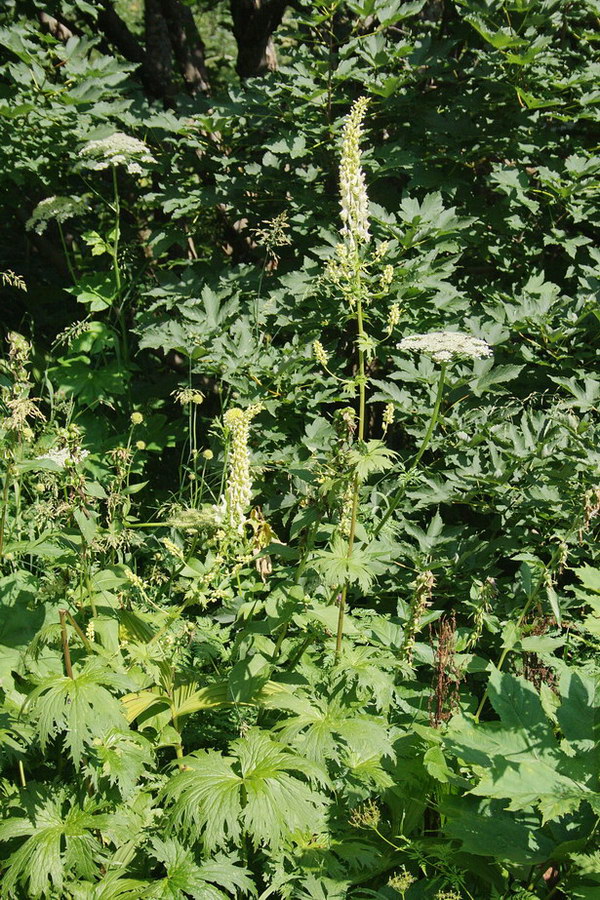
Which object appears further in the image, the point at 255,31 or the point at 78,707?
the point at 255,31

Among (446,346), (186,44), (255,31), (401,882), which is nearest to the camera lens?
(401,882)

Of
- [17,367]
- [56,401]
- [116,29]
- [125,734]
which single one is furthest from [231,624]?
[116,29]

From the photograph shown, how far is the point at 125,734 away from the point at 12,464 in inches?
34.8

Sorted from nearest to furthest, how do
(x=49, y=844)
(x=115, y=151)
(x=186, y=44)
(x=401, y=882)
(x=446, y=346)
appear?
A: (x=401, y=882) → (x=49, y=844) → (x=446, y=346) → (x=115, y=151) → (x=186, y=44)

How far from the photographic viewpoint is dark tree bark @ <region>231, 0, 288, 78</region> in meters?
4.44

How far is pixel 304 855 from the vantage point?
226 centimetres

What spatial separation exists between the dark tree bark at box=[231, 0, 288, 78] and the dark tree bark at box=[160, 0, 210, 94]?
28 centimetres

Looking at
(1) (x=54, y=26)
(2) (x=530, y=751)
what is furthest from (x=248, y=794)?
(1) (x=54, y=26)

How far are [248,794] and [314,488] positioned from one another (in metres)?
0.96

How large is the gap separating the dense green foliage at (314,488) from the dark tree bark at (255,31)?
0.42 meters

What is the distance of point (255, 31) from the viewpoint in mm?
4531

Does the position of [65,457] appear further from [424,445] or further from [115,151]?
[115,151]

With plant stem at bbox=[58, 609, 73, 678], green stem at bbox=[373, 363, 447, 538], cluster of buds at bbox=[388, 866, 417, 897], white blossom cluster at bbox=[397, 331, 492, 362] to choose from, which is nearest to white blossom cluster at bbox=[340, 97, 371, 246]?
white blossom cluster at bbox=[397, 331, 492, 362]

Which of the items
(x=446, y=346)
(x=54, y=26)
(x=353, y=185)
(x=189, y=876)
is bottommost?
(x=189, y=876)
